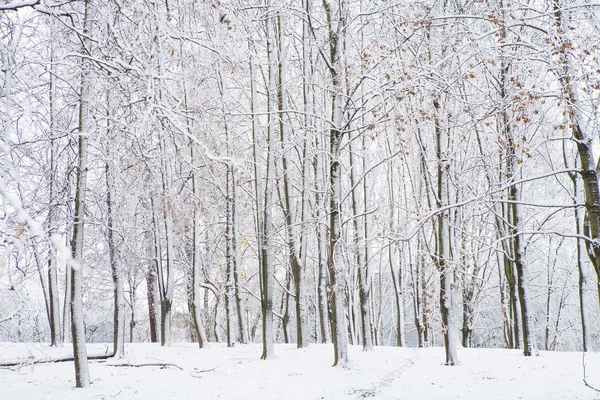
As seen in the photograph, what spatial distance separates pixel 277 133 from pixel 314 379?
34.1 feet

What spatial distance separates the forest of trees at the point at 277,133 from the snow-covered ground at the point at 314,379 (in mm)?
742

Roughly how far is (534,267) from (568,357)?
17.0 metres

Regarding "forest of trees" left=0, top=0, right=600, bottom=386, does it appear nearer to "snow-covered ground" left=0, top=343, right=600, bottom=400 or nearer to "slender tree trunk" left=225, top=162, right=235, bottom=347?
"slender tree trunk" left=225, top=162, right=235, bottom=347

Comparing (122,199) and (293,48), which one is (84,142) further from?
(293,48)

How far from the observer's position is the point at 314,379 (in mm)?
8820

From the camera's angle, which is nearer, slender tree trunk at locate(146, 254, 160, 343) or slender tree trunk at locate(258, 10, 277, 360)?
slender tree trunk at locate(258, 10, 277, 360)

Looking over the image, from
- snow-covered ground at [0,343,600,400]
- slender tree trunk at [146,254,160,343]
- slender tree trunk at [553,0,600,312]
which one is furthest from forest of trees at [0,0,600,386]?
snow-covered ground at [0,343,600,400]

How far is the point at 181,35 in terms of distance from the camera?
471 cm

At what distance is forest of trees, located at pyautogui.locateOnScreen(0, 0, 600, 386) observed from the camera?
504 cm

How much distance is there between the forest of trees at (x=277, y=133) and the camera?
5.04 metres

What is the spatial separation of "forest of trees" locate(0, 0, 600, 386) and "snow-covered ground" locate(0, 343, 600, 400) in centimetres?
74

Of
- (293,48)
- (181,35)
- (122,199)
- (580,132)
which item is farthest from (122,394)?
(293,48)

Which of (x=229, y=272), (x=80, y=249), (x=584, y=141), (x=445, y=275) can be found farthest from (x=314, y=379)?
(x=229, y=272)

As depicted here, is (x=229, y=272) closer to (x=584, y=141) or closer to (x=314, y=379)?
(x=314, y=379)
